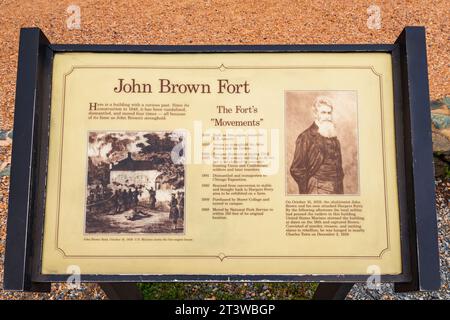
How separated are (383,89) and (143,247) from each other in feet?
4.48

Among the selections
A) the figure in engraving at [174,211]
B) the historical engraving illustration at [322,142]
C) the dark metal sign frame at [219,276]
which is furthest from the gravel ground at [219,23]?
the figure in engraving at [174,211]

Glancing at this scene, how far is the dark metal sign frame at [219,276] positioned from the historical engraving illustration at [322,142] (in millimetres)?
219

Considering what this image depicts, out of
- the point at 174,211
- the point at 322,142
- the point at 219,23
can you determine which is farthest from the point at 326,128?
the point at 219,23

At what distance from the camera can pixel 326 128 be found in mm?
1957

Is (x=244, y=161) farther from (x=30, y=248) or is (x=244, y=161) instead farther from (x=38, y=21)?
(x=38, y=21)

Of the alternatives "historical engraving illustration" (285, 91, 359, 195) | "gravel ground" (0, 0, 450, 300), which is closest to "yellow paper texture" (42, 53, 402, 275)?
"historical engraving illustration" (285, 91, 359, 195)

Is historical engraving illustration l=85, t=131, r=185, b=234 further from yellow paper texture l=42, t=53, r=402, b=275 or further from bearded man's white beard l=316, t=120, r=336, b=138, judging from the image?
bearded man's white beard l=316, t=120, r=336, b=138

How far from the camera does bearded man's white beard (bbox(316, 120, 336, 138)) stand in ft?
6.40

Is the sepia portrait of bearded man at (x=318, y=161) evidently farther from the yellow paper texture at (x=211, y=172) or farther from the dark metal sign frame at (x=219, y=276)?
the dark metal sign frame at (x=219, y=276)

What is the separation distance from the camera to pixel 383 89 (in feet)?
6.43

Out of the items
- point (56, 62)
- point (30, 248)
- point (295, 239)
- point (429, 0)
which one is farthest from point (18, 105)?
point (429, 0)

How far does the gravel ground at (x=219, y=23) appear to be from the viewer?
14.9 feet

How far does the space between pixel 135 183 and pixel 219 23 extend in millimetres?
3340

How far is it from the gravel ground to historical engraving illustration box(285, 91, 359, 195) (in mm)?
2779
